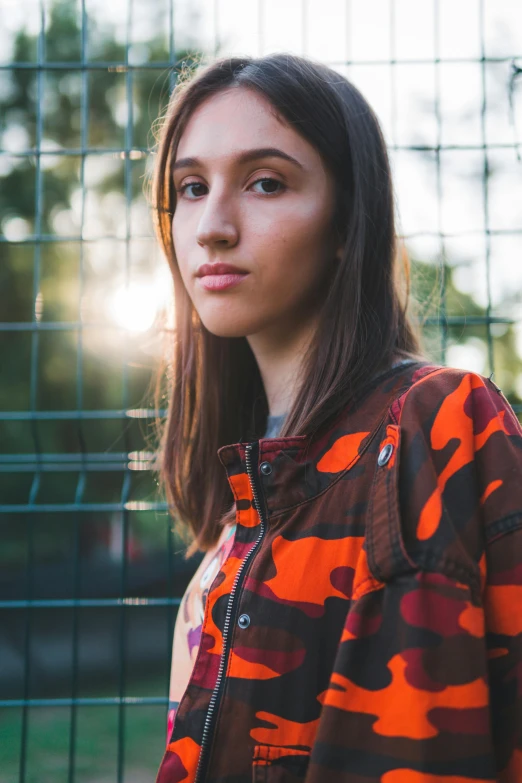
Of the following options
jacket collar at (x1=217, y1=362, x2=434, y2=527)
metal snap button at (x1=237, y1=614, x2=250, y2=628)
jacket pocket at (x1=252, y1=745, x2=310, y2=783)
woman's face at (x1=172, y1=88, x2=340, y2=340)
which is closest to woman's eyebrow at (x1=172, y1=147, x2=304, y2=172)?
woman's face at (x1=172, y1=88, x2=340, y2=340)

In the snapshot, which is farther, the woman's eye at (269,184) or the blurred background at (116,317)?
the blurred background at (116,317)

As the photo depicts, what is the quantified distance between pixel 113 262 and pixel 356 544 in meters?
6.20

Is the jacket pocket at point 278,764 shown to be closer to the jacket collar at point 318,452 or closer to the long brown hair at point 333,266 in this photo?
the jacket collar at point 318,452

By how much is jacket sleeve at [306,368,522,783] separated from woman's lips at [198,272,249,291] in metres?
0.42

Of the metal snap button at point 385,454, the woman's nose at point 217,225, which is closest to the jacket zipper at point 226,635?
the metal snap button at point 385,454

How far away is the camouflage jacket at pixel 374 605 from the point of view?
83 centimetres

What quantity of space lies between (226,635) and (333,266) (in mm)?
695

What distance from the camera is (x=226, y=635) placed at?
103 cm

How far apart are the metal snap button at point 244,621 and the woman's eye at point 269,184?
72cm

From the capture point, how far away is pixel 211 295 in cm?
124

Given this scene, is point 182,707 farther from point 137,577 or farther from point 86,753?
point 137,577

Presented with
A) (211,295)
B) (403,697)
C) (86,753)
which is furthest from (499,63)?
(86,753)

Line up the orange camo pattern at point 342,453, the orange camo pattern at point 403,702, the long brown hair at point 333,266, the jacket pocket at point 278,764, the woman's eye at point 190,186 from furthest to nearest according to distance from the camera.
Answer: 1. the woman's eye at point 190,186
2. the long brown hair at point 333,266
3. the orange camo pattern at point 342,453
4. the jacket pocket at point 278,764
5. the orange camo pattern at point 403,702

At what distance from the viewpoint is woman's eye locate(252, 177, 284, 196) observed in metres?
1.21
